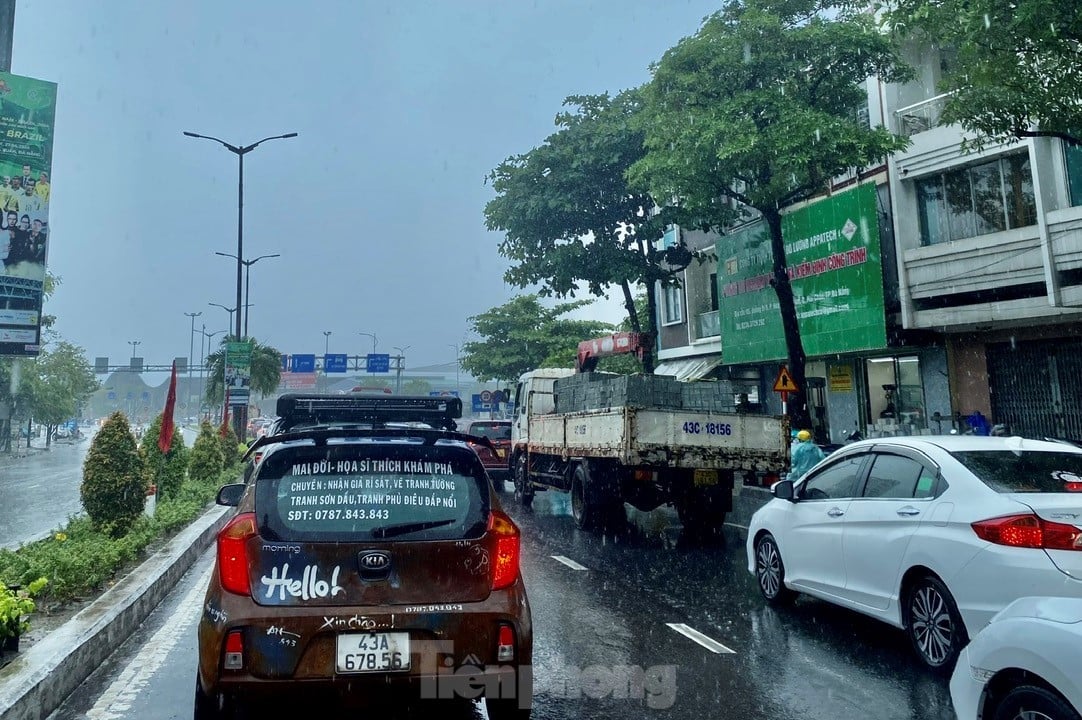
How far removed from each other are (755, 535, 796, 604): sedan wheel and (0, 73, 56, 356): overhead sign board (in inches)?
986

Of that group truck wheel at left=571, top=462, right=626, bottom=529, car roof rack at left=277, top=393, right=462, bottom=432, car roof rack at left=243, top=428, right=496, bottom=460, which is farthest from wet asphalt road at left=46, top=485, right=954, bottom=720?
truck wheel at left=571, top=462, right=626, bottom=529

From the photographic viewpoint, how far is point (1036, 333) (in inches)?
691

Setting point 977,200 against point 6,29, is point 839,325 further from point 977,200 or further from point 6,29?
point 6,29

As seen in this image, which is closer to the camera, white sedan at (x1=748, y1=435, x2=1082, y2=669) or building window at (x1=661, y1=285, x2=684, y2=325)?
white sedan at (x1=748, y1=435, x2=1082, y2=669)

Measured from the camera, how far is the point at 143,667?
548cm

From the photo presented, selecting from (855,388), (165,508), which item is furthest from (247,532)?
(855,388)

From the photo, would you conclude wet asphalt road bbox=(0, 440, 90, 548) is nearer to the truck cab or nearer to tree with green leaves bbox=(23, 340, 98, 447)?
the truck cab

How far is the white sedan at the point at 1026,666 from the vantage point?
114 inches

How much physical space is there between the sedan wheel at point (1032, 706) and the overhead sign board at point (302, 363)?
60646 mm

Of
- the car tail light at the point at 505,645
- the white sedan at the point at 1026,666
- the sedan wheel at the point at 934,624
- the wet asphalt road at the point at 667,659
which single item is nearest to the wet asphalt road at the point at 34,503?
the wet asphalt road at the point at 667,659

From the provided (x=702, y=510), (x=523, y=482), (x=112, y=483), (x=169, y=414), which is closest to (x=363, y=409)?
(x=112, y=483)

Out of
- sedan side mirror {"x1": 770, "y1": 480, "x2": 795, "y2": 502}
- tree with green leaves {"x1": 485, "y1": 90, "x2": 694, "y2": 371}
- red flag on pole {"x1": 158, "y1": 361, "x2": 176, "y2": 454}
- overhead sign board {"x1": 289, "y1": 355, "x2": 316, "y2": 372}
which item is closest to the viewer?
sedan side mirror {"x1": 770, "y1": 480, "x2": 795, "y2": 502}

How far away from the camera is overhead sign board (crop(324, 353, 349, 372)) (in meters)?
63.9

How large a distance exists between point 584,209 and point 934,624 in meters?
21.0
